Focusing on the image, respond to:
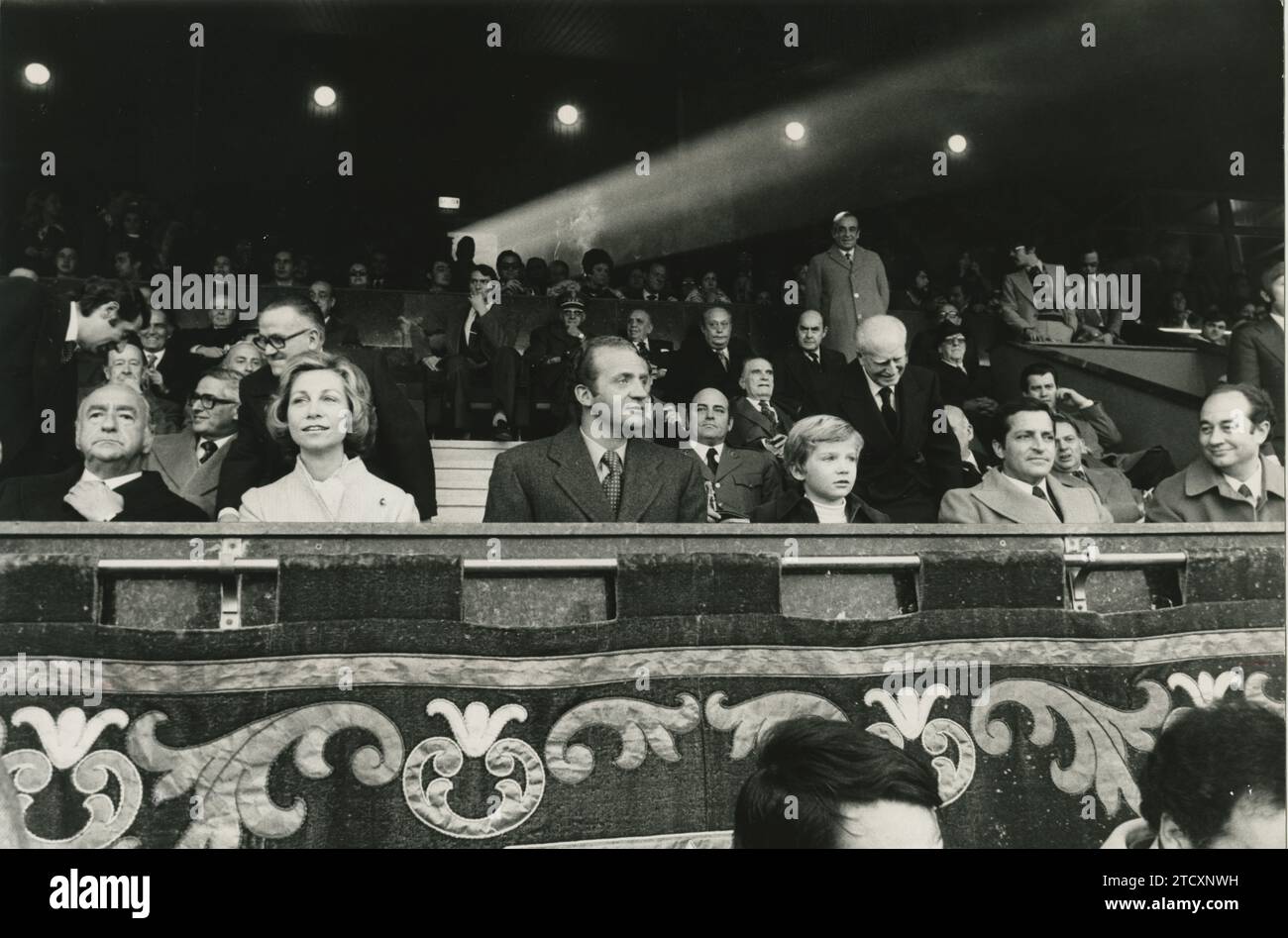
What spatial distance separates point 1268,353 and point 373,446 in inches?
154

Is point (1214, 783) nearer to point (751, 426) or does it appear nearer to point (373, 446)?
point (751, 426)

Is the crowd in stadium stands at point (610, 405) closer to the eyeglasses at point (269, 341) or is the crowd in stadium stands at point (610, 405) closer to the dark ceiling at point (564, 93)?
the eyeglasses at point (269, 341)

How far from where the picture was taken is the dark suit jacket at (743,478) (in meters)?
5.07

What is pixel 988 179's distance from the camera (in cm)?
580

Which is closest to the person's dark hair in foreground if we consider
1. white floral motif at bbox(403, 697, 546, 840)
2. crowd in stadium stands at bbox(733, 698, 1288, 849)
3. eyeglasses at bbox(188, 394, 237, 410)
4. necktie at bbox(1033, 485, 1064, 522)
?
crowd in stadium stands at bbox(733, 698, 1288, 849)

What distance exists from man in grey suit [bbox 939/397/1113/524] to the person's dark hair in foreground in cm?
110

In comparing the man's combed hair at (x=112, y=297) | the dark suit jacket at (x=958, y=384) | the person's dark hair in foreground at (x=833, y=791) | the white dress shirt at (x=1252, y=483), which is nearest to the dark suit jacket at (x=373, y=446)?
the man's combed hair at (x=112, y=297)

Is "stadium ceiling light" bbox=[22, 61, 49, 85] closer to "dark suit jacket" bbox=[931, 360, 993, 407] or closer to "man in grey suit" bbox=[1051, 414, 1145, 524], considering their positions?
"dark suit jacket" bbox=[931, 360, 993, 407]

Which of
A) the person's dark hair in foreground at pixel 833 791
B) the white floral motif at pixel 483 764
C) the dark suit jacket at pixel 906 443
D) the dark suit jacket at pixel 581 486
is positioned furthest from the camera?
the dark suit jacket at pixel 906 443

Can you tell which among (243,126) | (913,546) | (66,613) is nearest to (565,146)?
(243,126)

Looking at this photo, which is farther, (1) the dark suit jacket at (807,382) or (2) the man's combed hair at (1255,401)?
(2) the man's combed hair at (1255,401)

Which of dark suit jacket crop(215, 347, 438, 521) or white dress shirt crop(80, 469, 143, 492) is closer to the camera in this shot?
white dress shirt crop(80, 469, 143, 492)

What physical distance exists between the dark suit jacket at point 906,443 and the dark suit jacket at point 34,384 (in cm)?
309

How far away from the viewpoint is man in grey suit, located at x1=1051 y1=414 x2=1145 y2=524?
5.36 m
